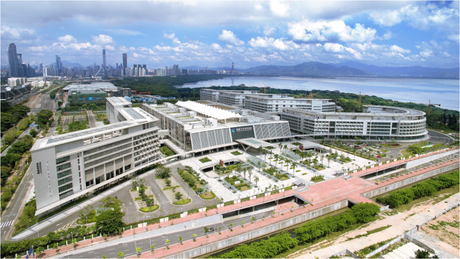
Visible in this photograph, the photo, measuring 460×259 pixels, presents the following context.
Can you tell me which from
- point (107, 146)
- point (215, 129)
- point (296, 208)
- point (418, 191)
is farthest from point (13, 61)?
point (418, 191)

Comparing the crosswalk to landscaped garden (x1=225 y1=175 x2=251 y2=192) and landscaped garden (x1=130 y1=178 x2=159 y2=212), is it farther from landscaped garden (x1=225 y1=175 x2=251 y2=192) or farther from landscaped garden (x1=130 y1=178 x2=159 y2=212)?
landscaped garden (x1=225 y1=175 x2=251 y2=192)

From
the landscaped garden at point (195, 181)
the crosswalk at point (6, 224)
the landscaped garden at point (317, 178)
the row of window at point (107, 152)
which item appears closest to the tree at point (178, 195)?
the landscaped garden at point (195, 181)

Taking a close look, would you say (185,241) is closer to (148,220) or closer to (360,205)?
(148,220)

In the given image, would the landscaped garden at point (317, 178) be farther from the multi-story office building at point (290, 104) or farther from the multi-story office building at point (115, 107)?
the multi-story office building at point (290, 104)

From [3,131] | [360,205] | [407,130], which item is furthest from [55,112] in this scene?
[407,130]

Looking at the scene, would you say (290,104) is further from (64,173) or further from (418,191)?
(64,173)

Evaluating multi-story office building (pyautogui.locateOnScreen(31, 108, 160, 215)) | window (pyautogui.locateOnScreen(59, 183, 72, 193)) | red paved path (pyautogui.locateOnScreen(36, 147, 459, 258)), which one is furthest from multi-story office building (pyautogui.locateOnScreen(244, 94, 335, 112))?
window (pyautogui.locateOnScreen(59, 183, 72, 193))
